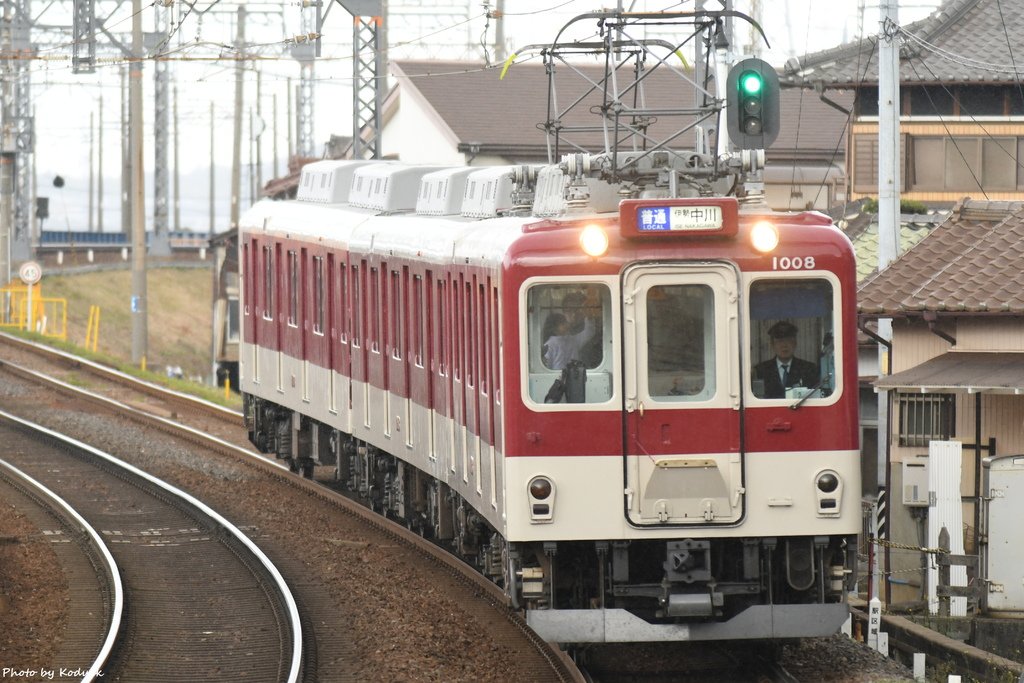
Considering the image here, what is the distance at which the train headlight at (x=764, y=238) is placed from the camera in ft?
28.1

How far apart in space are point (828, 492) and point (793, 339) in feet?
2.55

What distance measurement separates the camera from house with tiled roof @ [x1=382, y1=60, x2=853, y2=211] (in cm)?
3297

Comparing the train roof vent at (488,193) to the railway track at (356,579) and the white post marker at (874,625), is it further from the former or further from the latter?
the white post marker at (874,625)

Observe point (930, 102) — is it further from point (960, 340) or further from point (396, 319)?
point (396, 319)

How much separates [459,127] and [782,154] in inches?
251

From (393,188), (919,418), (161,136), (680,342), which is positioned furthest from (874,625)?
(161,136)

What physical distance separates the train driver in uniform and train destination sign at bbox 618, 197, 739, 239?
0.58 meters

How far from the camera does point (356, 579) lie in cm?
1206

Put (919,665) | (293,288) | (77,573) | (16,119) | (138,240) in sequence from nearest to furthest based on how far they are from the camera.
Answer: (919,665), (77,573), (293,288), (138,240), (16,119)

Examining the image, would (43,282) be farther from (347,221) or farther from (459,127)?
(347,221)

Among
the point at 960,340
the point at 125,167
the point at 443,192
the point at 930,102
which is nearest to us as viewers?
the point at 960,340

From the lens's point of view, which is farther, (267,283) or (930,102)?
(930,102)

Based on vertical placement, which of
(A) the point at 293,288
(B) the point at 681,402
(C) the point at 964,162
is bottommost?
(B) the point at 681,402

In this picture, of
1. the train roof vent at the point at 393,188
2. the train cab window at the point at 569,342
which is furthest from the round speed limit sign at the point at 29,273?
the train cab window at the point at 569,342
